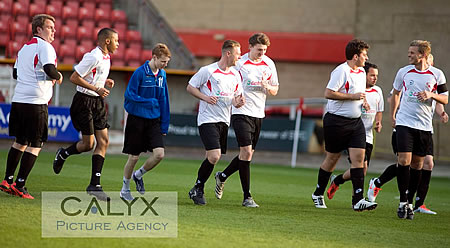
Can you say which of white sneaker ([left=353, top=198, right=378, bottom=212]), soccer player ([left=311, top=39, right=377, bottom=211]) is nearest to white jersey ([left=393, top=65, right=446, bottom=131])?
soccer player ([left=311, top=39, right=377, bottom=211])

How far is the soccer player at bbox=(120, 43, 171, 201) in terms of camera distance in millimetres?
8469

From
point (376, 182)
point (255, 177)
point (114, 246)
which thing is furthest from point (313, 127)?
point (114, 246)

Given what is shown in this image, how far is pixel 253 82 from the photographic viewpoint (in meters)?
9.19

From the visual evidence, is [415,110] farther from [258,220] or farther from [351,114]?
A: [258,220]

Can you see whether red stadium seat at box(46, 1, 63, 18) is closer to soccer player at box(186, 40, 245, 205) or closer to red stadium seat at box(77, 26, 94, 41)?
red stadium seat at box(77, 26, 94, 41)

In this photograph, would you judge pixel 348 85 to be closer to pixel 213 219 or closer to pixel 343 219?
pixel 343 219

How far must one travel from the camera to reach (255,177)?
14008 millimetres

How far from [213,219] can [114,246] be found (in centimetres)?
193

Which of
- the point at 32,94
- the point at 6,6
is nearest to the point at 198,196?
the point at 32,94

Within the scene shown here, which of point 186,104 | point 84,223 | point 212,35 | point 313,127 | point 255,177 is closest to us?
point 84,223

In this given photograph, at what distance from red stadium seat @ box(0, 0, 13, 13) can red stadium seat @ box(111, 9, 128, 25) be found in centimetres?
323

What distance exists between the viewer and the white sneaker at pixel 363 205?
8.46 metres

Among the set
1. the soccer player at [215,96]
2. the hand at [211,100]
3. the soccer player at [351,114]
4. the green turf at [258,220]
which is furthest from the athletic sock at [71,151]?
the soccer player at [351,114]

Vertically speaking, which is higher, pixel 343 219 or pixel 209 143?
pixel 209 143
